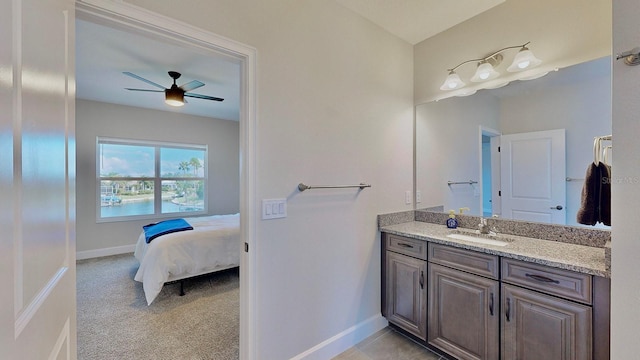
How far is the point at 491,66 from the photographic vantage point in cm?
197

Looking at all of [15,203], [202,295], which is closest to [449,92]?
[15,203]

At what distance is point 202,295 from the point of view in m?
2.93

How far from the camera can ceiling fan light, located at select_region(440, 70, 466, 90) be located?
217 cm

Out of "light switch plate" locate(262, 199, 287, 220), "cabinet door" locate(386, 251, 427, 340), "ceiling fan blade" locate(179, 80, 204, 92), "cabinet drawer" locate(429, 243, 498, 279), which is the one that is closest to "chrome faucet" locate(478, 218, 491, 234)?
"cabinet drawer" locate(429, 243, 498, 279)

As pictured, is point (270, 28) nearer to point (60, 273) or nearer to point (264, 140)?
point (264, 140)

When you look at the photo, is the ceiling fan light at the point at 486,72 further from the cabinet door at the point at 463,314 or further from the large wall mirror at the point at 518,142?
the cabinet door at the point at 463,314

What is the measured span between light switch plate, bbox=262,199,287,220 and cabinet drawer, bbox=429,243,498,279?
3.59 feet

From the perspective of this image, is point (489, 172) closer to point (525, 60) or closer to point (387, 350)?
point (525, 60)

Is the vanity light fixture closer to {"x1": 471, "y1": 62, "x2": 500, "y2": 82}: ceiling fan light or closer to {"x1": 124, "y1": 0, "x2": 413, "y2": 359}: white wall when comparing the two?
{"x1": 471, "y1": 62, "x2": 500, "y2": 82}: ceiling fan light

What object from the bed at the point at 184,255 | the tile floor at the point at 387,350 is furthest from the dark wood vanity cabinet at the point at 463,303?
the bed at the point at 184,255

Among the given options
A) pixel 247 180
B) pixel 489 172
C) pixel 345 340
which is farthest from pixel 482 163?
pixel 247 180

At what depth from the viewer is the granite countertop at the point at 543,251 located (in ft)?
4.22

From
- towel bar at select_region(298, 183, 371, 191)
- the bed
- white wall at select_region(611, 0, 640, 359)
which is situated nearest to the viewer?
→ white wall at select_region(611, 0, 640, 359)

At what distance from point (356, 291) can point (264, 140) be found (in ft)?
4.58
